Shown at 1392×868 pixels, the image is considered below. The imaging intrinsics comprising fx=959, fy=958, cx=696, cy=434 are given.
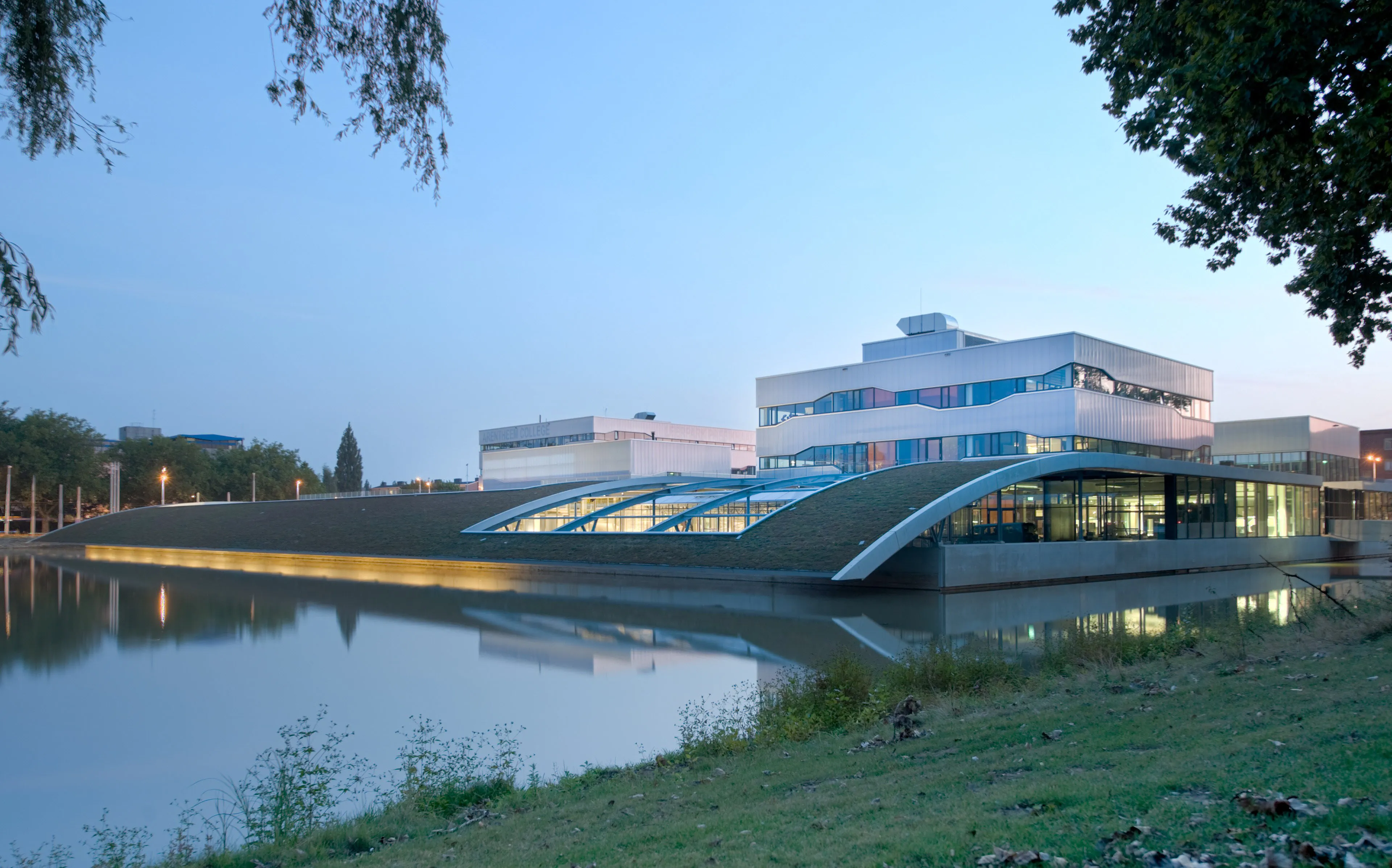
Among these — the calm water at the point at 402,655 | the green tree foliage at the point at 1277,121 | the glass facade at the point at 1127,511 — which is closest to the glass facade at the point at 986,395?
the glass facade at the point at 1127,511

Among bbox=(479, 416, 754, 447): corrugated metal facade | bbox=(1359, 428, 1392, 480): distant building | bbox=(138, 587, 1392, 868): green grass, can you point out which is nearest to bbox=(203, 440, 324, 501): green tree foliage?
bbox=(479, 416, 754, 447): corrugated metal facade

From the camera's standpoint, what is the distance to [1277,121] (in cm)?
924

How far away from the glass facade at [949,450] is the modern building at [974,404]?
0.05 m

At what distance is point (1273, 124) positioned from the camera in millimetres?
9234

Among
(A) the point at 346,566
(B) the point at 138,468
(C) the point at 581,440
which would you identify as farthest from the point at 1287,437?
(B) the point at 138,468

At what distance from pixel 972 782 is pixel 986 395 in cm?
3854

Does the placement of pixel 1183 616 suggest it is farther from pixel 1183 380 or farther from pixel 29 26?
pixel 1183 380

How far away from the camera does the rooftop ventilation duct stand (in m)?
49.3

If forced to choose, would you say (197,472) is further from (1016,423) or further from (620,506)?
(1016,423)

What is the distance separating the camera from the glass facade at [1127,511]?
32.2 metres

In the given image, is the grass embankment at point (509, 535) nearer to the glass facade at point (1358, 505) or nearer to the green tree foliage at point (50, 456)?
the green tree foliage at point (50, 456)

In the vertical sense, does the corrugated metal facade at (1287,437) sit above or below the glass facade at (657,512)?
above

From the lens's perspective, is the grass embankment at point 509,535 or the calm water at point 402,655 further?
the grass embankment at point 509,535

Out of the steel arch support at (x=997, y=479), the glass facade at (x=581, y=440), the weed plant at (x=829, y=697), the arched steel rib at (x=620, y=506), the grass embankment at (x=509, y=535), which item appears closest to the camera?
the weed plant at (x=829, y=697)
